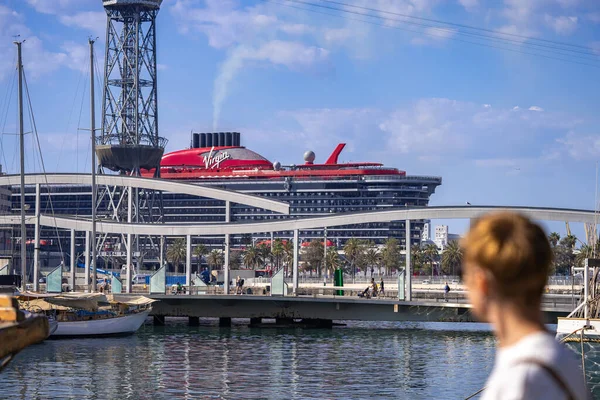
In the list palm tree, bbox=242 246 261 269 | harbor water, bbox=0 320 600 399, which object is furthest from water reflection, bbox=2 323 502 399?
palm tree, bbox=242 246 261 269

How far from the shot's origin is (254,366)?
39719mm

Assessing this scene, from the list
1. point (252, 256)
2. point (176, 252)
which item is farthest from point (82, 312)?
point (176, 252)

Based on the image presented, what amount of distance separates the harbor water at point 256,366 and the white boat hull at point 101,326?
22.5 inches

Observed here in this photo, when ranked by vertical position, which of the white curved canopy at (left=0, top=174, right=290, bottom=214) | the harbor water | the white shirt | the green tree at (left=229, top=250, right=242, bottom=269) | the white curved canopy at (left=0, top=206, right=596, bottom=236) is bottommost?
the harbor water

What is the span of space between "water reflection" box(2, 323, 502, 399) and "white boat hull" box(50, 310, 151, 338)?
101cm

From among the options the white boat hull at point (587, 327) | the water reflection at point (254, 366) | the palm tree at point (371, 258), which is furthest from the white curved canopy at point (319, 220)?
the palm tree at point (371, 258)

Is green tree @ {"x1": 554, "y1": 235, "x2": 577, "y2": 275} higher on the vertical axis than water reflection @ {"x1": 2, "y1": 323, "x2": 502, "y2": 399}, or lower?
higher

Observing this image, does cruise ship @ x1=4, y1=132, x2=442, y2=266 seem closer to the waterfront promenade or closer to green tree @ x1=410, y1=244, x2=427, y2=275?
green tree @ x1=410, y1=244, x2=427, y2=275

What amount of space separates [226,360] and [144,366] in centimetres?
362

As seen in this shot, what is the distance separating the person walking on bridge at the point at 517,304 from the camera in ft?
8.93

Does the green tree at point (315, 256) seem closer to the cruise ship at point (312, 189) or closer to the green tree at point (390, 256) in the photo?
the green tree at point (390, 256)

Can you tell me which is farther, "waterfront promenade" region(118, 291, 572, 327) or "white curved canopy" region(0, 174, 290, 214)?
"white curved canopy" region(0, 174, 290, 214)

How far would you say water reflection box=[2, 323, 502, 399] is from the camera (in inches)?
1271

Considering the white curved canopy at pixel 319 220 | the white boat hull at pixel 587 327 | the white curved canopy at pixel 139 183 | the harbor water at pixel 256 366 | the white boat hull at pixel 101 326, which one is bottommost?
the harbor water at pixel 256 366
